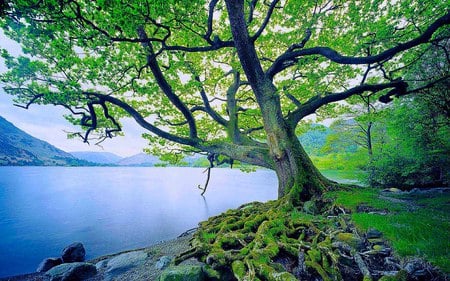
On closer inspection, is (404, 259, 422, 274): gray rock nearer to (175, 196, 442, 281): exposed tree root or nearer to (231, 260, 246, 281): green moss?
(175, 196, 442, 281): exposed tree root

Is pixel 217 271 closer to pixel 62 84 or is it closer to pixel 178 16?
pixel 178 16

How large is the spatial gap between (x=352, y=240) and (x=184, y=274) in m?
3.21

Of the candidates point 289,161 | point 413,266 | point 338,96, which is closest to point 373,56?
point 338,96

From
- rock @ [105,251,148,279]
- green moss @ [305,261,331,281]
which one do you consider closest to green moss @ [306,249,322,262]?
green moss @ [305,261,331,281]

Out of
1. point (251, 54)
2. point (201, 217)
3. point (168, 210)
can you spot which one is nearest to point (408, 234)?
point (251, 54)

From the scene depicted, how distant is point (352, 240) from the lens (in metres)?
3.95

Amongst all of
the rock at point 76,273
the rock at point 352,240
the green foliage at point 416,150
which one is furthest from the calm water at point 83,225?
the green foliage at point 416,150

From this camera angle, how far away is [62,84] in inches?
264

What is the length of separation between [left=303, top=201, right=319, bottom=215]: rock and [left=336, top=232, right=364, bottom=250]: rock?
84.8 inches

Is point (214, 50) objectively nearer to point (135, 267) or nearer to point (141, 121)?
point (141, 121)

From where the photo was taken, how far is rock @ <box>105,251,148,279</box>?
226 inches

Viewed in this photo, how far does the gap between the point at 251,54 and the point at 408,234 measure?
21.8ft

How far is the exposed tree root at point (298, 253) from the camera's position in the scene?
10.5ft

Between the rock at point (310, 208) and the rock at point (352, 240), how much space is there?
84.8 inches
